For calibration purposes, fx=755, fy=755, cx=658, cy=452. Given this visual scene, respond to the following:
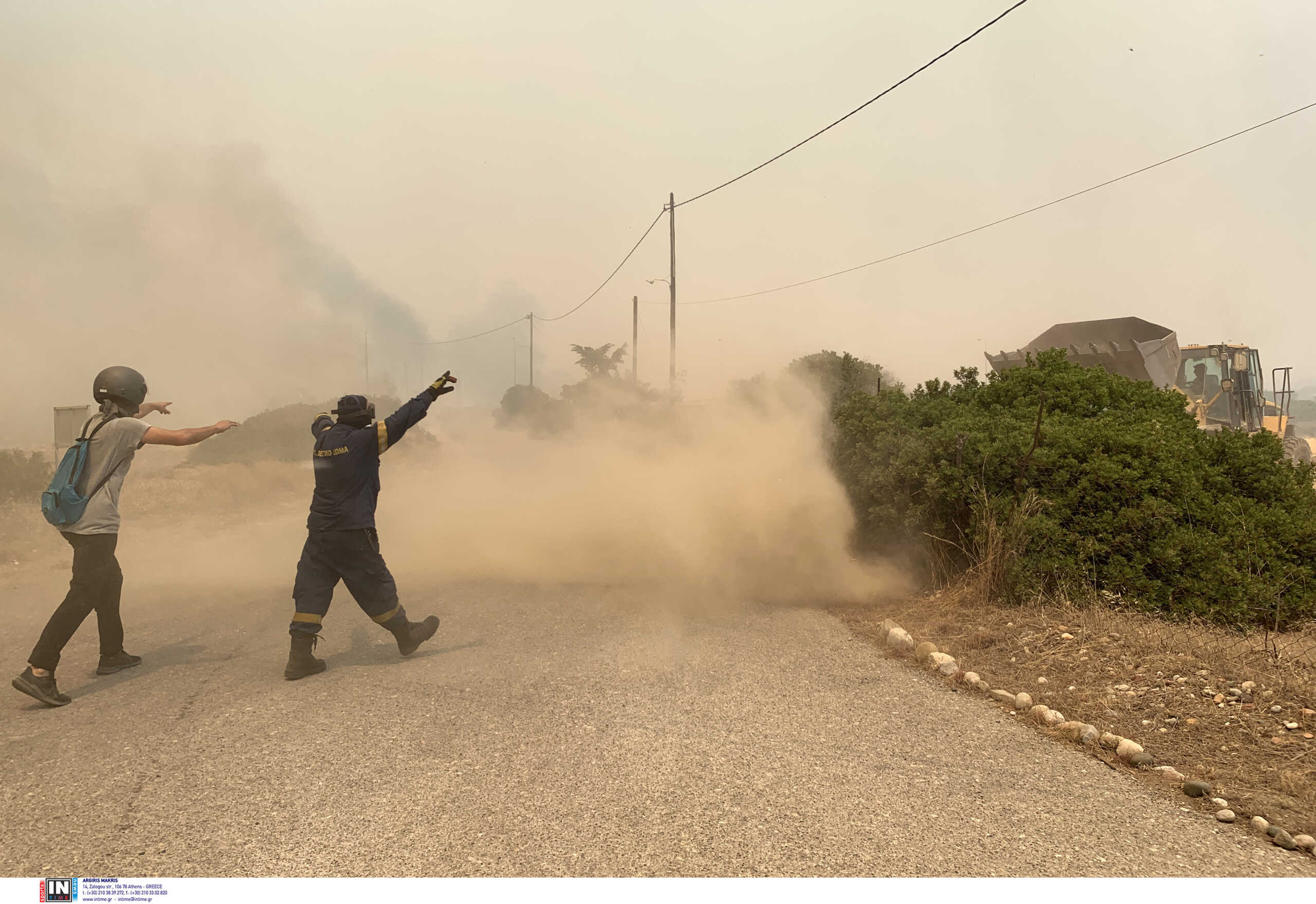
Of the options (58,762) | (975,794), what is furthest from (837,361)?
(58,762)

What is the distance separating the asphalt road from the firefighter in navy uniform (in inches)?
18.0

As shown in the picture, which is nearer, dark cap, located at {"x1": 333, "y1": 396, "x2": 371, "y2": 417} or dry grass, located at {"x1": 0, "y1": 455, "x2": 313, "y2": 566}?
dark cap, located at {"x1": 333, "y1": 396, "x2": 371, "y2": 417}

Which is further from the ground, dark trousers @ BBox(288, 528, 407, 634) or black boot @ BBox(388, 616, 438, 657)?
dark trousers @ BBox(288, 528, 407, 634)

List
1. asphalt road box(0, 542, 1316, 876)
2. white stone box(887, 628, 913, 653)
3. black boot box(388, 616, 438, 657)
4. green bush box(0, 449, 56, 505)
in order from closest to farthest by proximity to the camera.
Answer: asphalt road box(0, 542, 1316, 876) < black boot box(388, 616, 438, 657) < white stone box(887, 628, 913, 653) < green bush box(0, 449, 56, 505)

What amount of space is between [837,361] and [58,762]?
40.5ft

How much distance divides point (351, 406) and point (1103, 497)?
20.1 ft

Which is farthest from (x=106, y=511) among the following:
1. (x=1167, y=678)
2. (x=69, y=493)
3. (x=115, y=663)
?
(x=1167, y=678)

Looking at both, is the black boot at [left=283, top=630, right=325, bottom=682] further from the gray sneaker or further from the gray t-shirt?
the gray t-shirt

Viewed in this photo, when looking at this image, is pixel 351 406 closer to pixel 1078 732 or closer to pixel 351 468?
pixel 351 468

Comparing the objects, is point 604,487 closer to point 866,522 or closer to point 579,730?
point 866,522

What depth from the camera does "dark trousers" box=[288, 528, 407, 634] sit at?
5.40 m

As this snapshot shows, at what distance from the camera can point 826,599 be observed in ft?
24.9

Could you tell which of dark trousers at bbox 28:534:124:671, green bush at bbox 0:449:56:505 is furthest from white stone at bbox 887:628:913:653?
green bush at bbox 0:449:56:505

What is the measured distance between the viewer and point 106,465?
5105 mm
